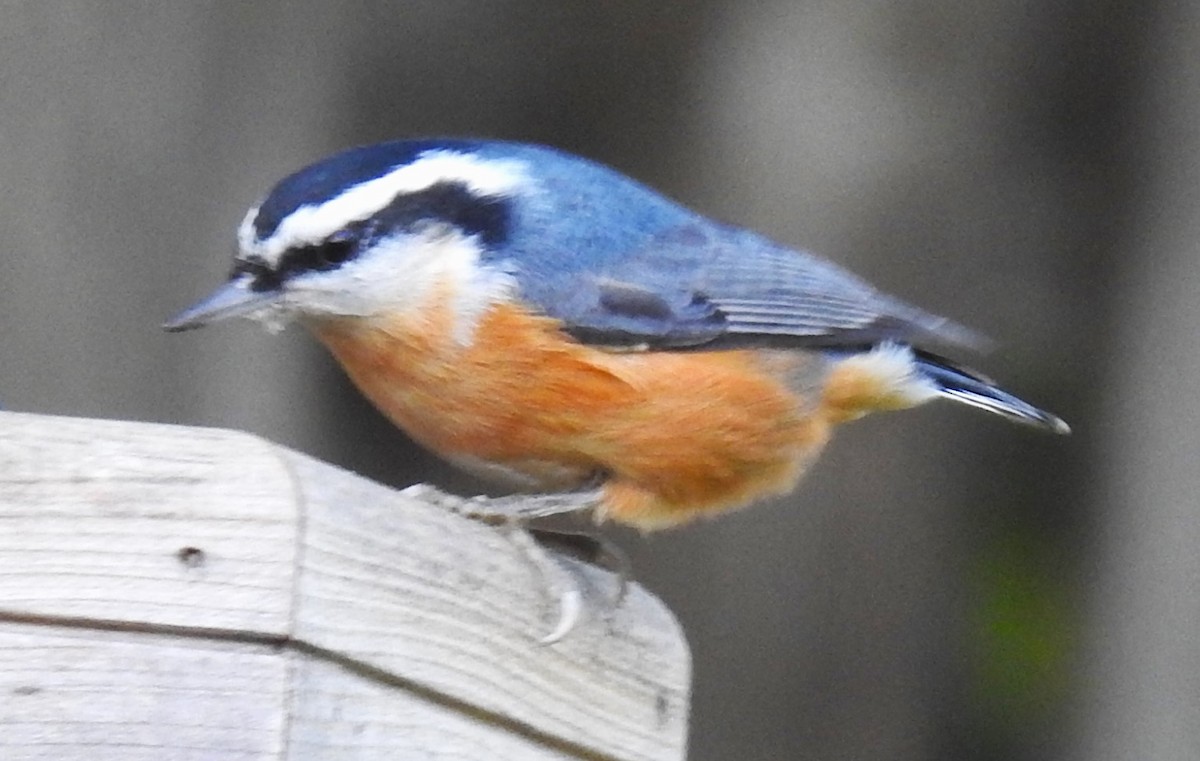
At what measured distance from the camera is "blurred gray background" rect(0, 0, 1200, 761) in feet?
8.95

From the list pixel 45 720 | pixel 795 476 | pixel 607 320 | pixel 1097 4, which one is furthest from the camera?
pixel 1097 4

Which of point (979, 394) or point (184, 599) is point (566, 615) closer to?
point (184, 599)

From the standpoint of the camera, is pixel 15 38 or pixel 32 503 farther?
pixel 15 38

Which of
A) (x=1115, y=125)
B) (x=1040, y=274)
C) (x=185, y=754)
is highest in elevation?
(x=1115, y=125)

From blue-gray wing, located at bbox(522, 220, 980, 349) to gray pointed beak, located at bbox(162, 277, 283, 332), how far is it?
35 centimetres

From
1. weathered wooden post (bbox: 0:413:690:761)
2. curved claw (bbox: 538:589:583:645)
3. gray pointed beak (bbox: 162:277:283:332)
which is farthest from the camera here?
gray pointed beak (bbox: 162:277:283:332)

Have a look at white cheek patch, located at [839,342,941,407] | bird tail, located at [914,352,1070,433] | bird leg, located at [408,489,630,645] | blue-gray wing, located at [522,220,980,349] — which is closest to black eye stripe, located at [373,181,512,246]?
blue-gray wing, located at [522,220,980,349]

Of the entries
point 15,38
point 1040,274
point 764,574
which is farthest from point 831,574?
point 15,38

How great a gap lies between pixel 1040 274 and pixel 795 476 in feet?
1.94

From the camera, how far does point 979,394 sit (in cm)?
284

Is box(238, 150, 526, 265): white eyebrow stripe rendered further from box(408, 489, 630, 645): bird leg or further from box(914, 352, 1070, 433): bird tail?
box(914, 352, 1070, 433): bird tail

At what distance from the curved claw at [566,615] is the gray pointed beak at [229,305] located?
0.59 meters

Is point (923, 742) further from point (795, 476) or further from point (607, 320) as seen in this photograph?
point (607, 320)

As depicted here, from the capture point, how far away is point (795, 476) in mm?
2682
